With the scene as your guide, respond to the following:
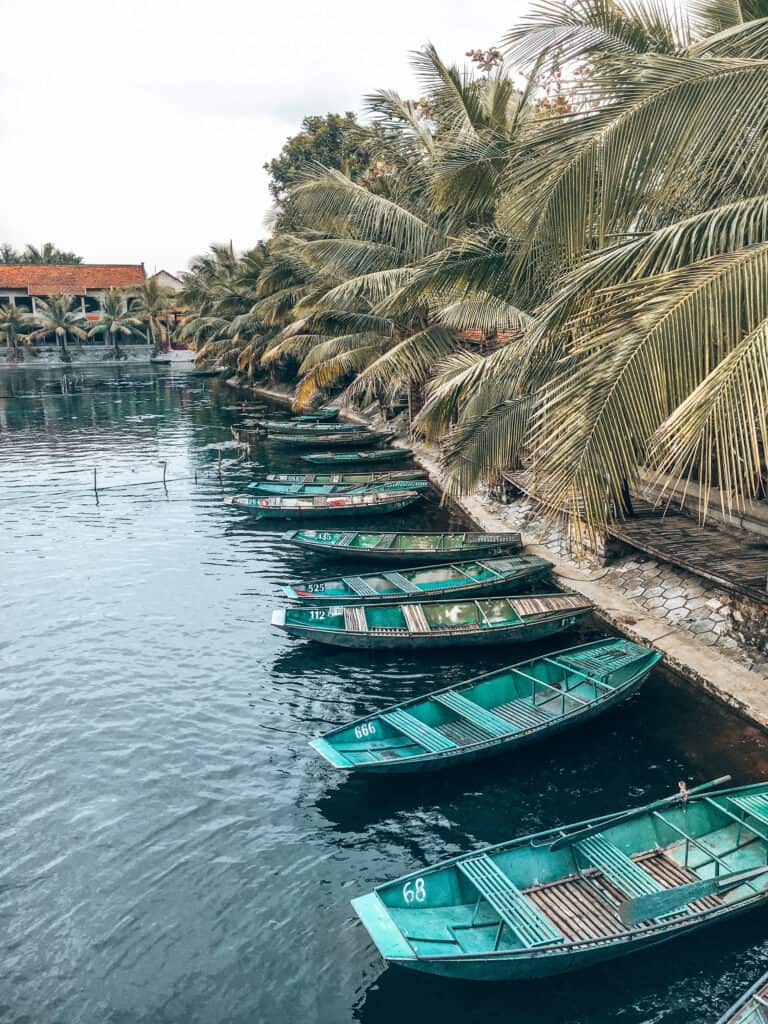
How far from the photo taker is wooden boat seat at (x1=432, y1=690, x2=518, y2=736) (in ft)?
40.0

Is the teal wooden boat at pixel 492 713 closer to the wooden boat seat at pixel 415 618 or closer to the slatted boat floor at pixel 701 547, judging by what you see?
the slatted boat floor at pixel 701 547

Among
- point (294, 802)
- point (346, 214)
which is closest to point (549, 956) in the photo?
point (294, 802)

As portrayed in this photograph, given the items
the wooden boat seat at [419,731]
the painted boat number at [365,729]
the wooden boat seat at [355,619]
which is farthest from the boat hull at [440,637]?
the painted boat number at [365,729]

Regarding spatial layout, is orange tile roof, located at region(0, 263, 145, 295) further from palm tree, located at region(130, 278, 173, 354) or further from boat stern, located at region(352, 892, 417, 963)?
Answer: boat stern, located at region(352, 892, 417, 963)

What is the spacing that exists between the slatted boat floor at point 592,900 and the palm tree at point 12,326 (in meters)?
94.7

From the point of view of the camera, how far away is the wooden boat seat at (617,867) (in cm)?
886

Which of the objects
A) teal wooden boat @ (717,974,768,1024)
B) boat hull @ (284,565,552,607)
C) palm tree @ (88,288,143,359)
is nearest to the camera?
teal wooden boat @ (717,974,768,1024)

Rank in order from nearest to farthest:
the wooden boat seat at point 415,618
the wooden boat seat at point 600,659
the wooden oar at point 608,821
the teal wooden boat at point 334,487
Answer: the wooden oar at point 608,821 < the wooden boat seat at point 600,659 < the wooden boat seat at point 415,618 < the teal wooden boat at point 334,487

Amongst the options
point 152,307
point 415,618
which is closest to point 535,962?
point 415,618

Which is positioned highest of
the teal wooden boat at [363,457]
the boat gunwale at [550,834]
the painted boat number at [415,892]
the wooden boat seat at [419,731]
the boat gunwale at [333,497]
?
the teal wooden boat at [363,457]

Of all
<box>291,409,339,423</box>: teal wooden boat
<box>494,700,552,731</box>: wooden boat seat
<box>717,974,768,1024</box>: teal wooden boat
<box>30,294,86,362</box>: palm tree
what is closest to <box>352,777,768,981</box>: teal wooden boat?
<box>717,974,768,1024</box>: teal wooden boat

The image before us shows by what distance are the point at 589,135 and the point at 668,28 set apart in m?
6.39

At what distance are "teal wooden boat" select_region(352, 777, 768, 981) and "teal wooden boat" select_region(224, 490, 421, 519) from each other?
16777 mm

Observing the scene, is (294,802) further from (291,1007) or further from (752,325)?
(752,325)
